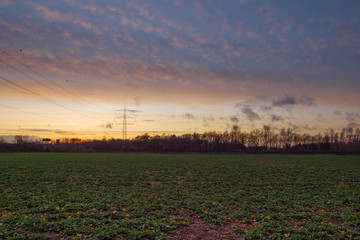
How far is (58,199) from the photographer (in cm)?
1939

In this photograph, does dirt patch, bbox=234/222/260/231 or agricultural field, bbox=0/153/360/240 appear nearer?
agricultural field, bbox=0/153/360/240

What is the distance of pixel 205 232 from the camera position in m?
12.9

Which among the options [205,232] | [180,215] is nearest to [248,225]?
[205,232]

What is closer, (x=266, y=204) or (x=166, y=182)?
(x=266, y=204)

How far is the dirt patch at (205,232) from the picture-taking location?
12112mm

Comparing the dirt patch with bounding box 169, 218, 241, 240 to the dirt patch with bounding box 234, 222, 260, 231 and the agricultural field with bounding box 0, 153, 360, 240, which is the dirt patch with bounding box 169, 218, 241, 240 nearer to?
the agricultural field with bounding box 0, 153, 360, 240

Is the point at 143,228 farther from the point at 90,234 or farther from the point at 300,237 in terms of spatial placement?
the point at 300,237

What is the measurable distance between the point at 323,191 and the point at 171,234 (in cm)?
1881

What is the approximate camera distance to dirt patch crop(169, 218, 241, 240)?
12.1 meters

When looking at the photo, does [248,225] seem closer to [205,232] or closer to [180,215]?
[205,232]

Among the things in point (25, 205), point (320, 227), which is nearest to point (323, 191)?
point (320, 227)

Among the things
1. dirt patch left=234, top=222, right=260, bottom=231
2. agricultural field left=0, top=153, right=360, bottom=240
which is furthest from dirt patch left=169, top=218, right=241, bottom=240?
dirt patch left=234, top=222, right=260, bottom=231

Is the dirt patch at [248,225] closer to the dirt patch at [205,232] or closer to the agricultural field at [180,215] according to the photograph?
the agricultural field at [180,215]

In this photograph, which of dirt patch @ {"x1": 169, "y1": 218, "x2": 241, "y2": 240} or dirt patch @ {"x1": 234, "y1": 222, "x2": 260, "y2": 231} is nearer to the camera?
dirt patch @ {"x1": 169, "y1": 218, "x2": 241, "y2": 240}
